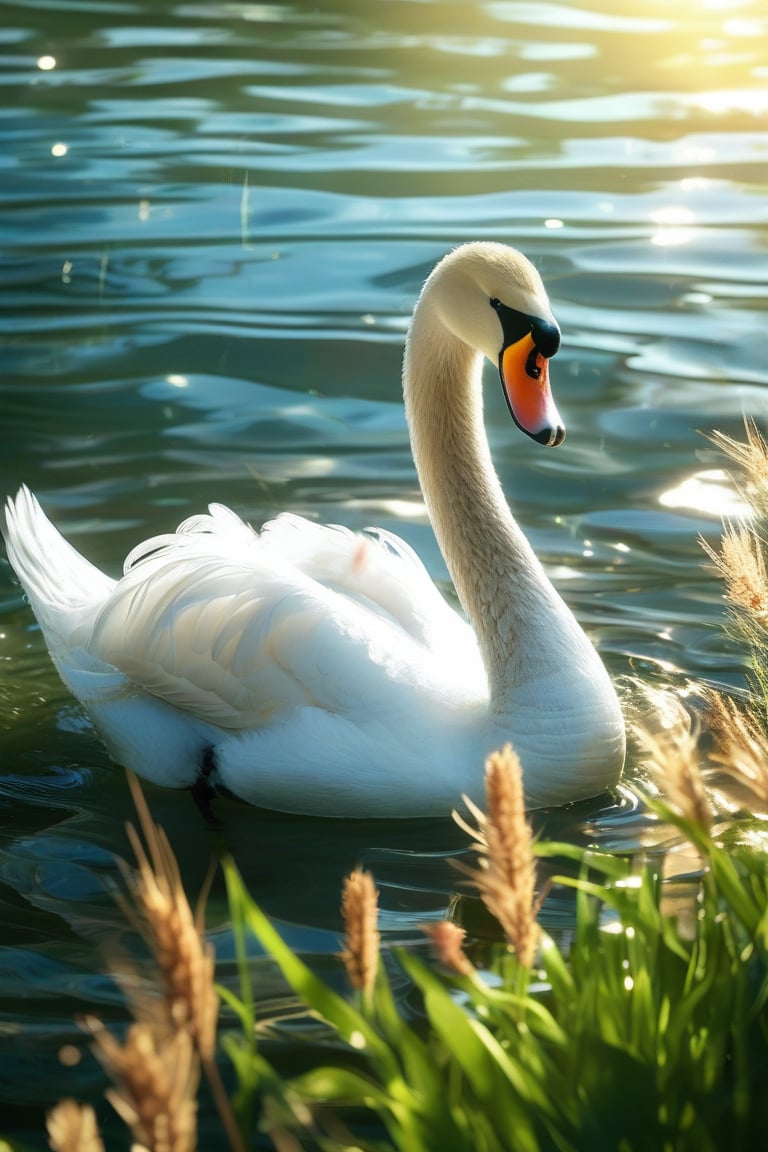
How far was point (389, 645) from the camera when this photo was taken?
447cm

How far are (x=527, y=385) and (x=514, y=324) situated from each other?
0.17 metres

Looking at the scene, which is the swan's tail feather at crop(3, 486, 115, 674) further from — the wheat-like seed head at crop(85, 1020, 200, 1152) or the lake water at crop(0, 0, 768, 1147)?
the wheat-like seed head at crop(85, 1020, 200, 1152)

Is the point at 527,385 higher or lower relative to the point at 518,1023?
higher

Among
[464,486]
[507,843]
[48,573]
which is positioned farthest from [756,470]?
[48,573]

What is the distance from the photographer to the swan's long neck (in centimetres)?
466

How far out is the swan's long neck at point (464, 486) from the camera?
184 inches

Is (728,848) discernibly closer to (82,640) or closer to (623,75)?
(82,640)

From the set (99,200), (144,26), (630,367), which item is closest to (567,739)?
(630,367)

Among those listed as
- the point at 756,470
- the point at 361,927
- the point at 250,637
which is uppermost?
the point at 361,927

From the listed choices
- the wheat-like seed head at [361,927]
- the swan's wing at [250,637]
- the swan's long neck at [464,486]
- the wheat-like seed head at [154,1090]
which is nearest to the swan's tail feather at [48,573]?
the swan's wing at [250,637]

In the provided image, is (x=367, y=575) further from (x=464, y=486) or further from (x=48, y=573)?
(x=48, y=573)

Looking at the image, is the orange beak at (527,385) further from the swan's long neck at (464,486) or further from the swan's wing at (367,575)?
the swan's wing at (367,575)

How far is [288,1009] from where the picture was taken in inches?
139

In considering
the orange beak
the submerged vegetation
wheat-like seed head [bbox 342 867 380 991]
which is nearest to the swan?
the orange beak
